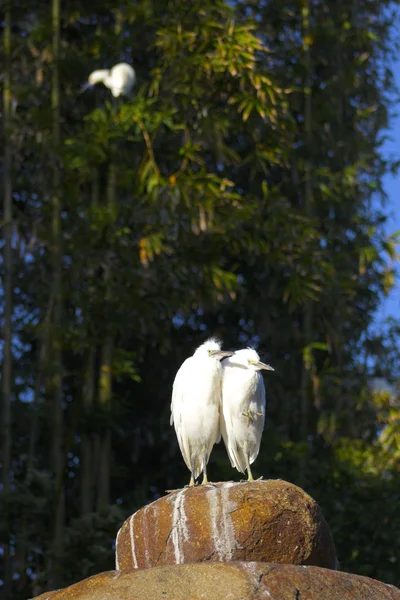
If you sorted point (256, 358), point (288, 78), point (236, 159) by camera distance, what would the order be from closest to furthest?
point (256, 358) < point (236, 159) < point (288, 78)

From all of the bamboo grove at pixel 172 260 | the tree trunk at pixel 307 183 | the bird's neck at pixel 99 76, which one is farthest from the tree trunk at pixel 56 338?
the tree trunk at pixel 307 183

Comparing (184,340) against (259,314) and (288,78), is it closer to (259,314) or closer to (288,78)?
(259,314)

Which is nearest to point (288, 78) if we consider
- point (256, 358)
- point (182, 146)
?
point (182, 146)

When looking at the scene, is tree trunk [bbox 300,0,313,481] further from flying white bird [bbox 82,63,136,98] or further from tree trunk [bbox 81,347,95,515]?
flying white bird [bbox 82,63,136,98]

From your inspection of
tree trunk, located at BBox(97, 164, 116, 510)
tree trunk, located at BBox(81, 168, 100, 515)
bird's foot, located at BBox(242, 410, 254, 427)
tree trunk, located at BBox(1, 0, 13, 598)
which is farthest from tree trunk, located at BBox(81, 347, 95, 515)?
bird's foot, located at BBox(242, 410, 254, 427)

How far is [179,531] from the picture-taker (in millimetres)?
6996

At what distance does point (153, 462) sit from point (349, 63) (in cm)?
478

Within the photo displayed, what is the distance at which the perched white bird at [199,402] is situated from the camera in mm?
7352

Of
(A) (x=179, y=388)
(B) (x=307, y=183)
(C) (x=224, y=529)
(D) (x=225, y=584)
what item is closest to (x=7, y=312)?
(B) (x=307, y=183)

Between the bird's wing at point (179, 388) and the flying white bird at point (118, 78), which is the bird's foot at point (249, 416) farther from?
the flying white bird at point (118, 78)

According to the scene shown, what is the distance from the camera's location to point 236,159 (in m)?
12.8

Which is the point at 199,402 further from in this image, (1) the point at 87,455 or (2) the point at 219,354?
(1) the point at 87,455

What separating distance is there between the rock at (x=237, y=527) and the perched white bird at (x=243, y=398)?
0.34 meters

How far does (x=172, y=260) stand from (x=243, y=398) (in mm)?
5082
